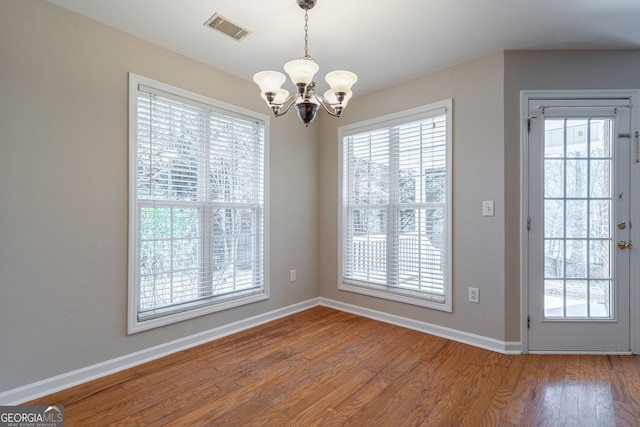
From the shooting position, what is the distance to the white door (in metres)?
2.53

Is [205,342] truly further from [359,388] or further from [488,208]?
[488,208]

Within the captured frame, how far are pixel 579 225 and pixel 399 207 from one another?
1.48 m

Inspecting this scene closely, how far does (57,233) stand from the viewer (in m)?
2.05

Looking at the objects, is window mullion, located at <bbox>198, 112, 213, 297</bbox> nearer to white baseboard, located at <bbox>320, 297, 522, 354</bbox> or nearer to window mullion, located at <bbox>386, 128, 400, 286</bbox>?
white baseboard, located at <bbox>320, 297, 522, 354</bbox>

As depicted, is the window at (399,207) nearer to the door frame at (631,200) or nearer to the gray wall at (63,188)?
the door frame at (631,200)

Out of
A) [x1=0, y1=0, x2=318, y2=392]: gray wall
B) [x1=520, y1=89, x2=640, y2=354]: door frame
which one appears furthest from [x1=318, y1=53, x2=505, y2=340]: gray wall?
[x1=0, y1=0, x2=318, y2=392]: gray wall

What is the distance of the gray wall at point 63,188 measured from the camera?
1895mm

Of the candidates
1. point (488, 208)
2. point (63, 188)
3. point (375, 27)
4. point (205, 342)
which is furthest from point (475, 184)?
point (63, 188)

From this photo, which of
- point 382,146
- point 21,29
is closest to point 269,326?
point 382,146

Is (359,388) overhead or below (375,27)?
below

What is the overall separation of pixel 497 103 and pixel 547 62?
51 cm

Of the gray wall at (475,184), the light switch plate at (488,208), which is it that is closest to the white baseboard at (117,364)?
the gray wall at (475,184)

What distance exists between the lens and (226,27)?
230cm

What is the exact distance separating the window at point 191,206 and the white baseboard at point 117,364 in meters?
0.20
